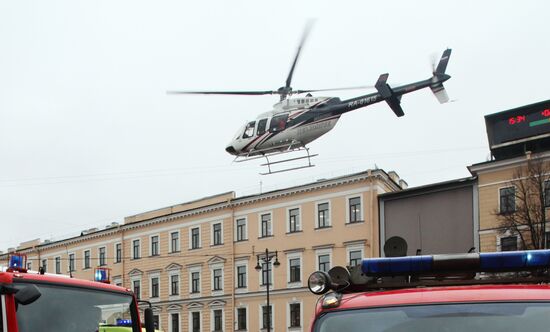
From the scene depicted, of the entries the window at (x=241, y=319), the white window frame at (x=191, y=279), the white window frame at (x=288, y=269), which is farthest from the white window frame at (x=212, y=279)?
the white window frame at (x=288, y=269)

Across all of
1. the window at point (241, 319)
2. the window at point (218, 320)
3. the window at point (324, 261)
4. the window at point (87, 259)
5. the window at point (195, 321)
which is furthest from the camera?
the window at point (87, 259)

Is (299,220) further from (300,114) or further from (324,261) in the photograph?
(300,114)

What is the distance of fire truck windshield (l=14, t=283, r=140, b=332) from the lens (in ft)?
24.3

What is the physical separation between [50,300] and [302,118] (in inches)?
904

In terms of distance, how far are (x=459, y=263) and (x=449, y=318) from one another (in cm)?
61

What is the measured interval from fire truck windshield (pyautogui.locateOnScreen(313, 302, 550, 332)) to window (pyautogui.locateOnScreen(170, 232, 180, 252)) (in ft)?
169

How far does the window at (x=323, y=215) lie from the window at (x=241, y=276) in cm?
690

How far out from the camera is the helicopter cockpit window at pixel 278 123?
30.3 m

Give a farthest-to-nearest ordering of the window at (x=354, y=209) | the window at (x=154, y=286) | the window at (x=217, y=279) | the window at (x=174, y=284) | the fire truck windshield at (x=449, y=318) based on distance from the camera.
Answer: the window at (x=154, y=286)
the window at (x=174, y=284)
the window at (x=217, y=279)
the window at (x=354, y=209)
the fire truck windshield at (x=449, y=318)

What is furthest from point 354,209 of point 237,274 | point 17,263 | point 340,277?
point 340,277

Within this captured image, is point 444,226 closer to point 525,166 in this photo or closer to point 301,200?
point 525,166

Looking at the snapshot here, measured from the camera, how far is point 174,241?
55.1m

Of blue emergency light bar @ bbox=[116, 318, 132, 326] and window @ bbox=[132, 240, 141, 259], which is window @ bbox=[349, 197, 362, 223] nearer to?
window @ bbox=[132, 240, 141, 259]

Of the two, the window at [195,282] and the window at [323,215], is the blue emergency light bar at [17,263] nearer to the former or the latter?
the window at [323,215]
